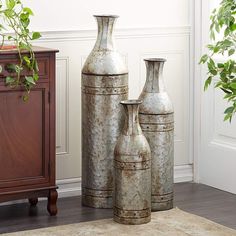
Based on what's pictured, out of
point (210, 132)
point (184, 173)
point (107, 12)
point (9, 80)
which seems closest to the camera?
point (9, 80)

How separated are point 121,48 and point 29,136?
3.39 ft

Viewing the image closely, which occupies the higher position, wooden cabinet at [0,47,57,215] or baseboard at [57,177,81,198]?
wooden cabinet at [0,47,57,215]

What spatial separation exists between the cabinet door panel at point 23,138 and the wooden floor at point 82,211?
0.22m

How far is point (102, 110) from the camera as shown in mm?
4270

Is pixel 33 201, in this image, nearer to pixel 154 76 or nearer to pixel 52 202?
pixel 52 202

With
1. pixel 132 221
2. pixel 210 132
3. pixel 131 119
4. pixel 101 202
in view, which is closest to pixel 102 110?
pixel 131 119

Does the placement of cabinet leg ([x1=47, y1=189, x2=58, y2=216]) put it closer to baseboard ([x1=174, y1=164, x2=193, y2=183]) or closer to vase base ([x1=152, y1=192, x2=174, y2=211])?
vase base ([x1=152, y1=192, x2=174, y2=211])

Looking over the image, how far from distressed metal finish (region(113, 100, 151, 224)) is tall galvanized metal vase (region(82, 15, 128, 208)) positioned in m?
0.27

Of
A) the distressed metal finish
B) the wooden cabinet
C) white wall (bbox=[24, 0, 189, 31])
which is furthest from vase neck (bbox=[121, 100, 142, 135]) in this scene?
white wall (bbox=[24, 0, 189, 31])

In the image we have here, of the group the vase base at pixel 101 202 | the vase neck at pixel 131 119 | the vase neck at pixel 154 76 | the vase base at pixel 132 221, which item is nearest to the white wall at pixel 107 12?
the vase neck at pixel 154 76

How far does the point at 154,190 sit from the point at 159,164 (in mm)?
160

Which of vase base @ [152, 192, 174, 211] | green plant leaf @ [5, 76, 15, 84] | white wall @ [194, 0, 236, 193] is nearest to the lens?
green plant leaf @ [5, 76, 15, 84]

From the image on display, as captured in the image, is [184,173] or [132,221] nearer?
[132,221]

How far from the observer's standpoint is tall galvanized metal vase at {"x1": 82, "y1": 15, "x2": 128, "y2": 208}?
4242mm
